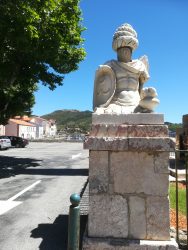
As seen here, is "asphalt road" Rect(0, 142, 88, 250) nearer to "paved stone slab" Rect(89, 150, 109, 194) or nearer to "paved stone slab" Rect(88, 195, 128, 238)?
"paved stone slab" Rect(88, 195, 128, 238)

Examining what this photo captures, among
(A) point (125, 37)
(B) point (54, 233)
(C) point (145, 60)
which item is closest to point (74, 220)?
(B) point (54, 233)

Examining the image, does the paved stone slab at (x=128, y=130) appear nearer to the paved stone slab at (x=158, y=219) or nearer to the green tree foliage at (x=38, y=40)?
the paved stone slab at (x=158, y=219)

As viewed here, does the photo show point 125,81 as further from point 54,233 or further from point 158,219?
point 54,233

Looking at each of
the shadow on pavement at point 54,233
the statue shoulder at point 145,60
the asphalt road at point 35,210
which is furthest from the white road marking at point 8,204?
the statue shoulder at point 145,60

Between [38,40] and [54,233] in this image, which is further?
[38,40]

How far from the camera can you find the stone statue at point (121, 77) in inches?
210

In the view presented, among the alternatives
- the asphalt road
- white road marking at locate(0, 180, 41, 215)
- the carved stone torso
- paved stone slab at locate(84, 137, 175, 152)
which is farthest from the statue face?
white road marking at locate(0, 180, 41, 215)

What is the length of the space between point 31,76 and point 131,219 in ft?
41.1

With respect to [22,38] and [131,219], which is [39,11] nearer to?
[22,38]

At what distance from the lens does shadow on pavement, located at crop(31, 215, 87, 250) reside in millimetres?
5180

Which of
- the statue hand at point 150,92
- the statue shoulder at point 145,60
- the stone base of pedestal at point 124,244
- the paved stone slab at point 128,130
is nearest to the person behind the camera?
the stone base of pedestal at point 124,244

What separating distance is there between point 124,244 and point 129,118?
5.82 feet

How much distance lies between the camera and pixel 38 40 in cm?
1316

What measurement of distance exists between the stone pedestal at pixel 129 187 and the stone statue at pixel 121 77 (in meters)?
0.86
